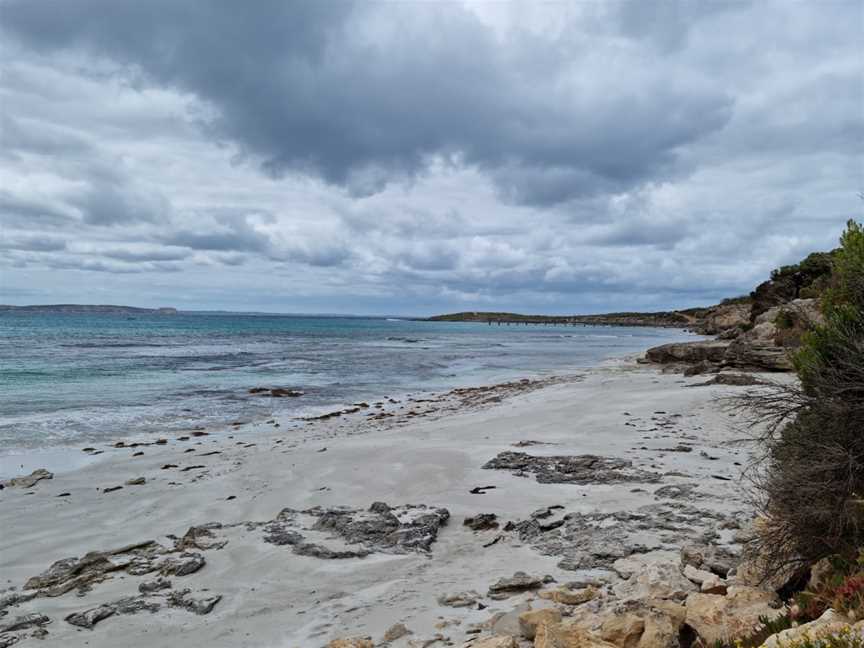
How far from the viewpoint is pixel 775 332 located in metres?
28.9

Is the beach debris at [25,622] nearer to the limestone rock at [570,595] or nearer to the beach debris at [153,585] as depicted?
the beach debris at [153,585]

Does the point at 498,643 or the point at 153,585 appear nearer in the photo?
the point at 498,643

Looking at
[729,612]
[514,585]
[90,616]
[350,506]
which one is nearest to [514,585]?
[514,585]

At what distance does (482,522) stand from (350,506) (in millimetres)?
2513

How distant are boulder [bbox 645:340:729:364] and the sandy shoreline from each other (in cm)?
1453

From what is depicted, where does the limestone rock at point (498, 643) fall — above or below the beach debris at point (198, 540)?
above

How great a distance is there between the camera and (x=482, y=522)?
836cm

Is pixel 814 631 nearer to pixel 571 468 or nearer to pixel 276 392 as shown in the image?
pixel 571 468

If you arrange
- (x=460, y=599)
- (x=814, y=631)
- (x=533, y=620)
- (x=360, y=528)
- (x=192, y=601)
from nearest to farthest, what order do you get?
(x=814, y=631)
(x=533, y=620)
(x=460, y=599)
(x=192, y=601)
(x=360, y=528)

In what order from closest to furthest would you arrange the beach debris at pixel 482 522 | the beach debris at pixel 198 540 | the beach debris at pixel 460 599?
the beach debris at pixel 460 599 → the beach debris at pixel 198 540 → the beach debris at pixel 482 522

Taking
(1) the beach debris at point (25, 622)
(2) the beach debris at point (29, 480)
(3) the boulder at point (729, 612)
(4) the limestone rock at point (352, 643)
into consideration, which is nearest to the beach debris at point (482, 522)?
(4) the limestone rock at point (352, 643)

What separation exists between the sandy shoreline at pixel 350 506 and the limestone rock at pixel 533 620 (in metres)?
0.68

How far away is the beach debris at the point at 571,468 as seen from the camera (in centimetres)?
1016

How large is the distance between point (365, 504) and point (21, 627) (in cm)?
494
